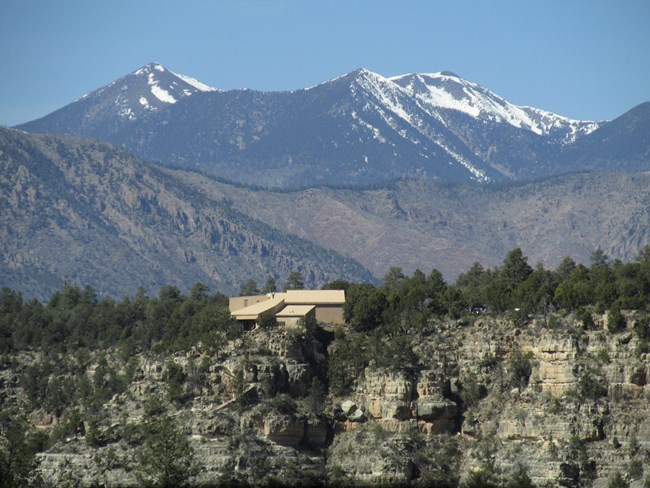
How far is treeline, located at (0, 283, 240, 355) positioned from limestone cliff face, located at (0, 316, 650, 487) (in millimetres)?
4437

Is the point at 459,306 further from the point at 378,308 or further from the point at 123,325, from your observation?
the point at 123,325

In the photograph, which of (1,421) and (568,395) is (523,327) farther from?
(1,421)

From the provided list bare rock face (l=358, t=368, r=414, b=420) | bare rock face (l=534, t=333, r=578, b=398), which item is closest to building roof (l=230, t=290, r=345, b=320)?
bare rock face (l=358, t=368, r=414, b=420)

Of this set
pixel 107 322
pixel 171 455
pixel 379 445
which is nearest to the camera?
pixel 171 455

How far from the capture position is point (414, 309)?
146 meters

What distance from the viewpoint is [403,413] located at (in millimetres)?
132750

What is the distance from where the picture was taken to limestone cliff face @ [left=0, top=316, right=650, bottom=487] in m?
126

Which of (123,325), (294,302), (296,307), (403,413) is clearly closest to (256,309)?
(296,307)

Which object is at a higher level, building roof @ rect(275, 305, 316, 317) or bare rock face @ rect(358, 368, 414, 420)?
building roof @ rect(275, 305, 316, 317)

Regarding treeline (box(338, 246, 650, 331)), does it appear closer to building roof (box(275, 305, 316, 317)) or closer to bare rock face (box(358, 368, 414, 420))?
building roof (box(275, 305, 316, 317))

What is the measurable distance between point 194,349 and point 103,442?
10.6m

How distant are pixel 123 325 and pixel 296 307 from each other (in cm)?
2086

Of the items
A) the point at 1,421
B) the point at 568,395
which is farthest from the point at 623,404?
the point at 1,421

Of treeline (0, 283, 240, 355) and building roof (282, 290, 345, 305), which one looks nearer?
treeline (0, 283, 240, 355)
